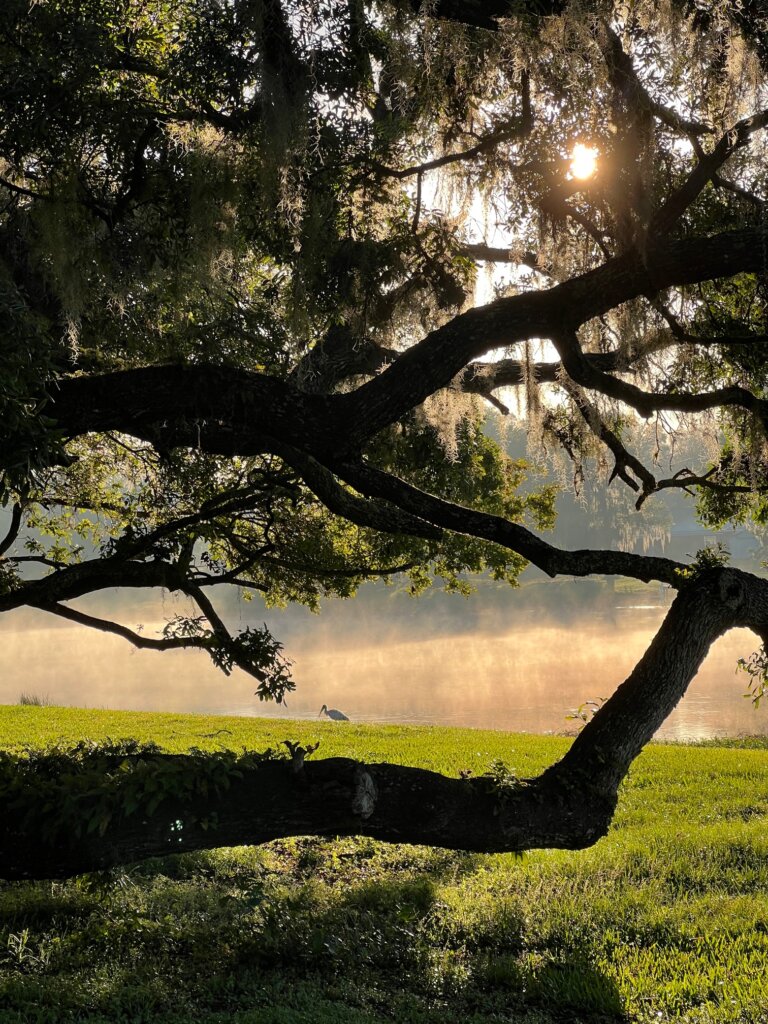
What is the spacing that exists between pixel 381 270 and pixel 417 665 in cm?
2578

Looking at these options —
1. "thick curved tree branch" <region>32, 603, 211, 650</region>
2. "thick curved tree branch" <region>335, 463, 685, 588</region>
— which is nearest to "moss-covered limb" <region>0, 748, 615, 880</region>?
"thick curved tree branch" <region>335, 463, 685, 588</region>

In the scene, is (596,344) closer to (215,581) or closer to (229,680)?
(215,581)

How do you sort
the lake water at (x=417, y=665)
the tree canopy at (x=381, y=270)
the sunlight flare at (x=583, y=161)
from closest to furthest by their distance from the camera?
the tree canopy at (x=381, y=270) → the sunlight flare at (x=583, y=161) → the lake water at (x=417, y=665)

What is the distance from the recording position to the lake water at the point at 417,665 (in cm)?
2358

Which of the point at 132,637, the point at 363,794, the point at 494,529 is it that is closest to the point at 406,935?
the point at 363,794

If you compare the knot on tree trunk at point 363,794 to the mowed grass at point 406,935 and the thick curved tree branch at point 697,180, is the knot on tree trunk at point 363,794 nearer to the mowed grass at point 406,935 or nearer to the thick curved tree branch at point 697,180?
the mowed grass at point 406,935

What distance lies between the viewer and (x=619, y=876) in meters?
7.04

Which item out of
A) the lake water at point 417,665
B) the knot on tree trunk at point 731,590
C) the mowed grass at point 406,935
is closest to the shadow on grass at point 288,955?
the mowed grass at point 406,935

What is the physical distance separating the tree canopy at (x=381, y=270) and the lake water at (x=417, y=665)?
1293 centimetres

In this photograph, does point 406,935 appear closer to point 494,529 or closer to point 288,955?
point 288,955

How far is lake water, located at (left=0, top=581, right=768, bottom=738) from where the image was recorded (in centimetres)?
2358

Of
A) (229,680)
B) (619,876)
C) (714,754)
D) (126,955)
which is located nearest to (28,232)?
(126,955)

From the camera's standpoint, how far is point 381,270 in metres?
6.83

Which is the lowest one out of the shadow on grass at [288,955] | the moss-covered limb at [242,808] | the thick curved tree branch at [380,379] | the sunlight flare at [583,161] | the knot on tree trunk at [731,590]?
the shadow on grass at [288,955]
